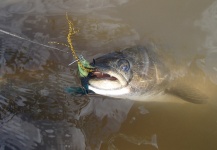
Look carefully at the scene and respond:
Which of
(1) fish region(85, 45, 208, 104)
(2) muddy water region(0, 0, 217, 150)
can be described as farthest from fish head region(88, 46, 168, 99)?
(2) muddy water region(0, 0, 217, 150)

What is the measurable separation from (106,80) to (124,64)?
297 mm

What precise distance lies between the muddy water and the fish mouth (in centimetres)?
36

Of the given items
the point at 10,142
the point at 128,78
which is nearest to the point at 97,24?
the point at 128,78

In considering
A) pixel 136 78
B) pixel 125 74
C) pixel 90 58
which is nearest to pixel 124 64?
pixel 125 74

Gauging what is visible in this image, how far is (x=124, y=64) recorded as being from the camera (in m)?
3.15

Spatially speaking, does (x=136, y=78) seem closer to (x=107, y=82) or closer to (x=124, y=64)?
(x=124, y=64)

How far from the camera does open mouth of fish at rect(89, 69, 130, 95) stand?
295cm

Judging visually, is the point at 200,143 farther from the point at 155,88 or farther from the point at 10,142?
the point at 10,142

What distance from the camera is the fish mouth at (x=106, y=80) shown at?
9.68 ft

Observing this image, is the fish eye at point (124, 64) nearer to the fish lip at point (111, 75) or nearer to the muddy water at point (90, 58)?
the fish lip at point (111, 75)

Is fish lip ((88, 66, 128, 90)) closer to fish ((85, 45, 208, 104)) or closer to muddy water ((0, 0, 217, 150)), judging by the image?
fish ((85, 45, 208, 104))

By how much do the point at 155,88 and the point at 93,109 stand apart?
0.77m

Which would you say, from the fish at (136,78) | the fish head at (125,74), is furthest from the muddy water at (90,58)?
the fish head at (125,74)

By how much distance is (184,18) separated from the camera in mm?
4492
